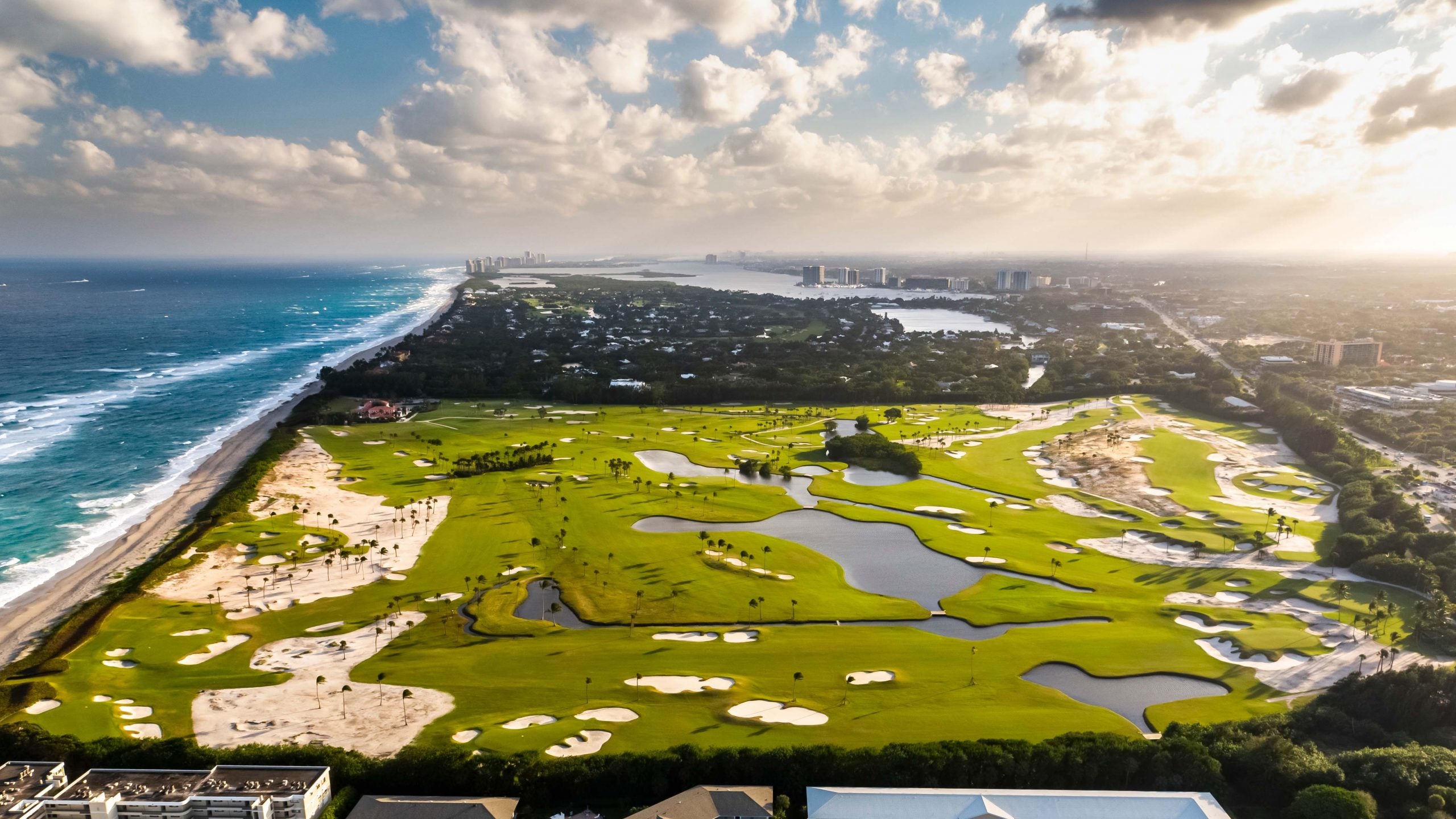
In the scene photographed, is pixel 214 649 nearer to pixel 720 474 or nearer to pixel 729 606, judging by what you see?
pixel 729 606

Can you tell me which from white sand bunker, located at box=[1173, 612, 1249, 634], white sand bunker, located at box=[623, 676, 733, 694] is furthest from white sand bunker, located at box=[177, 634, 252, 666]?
white sand bunker, located at box=[1173, 612, 1249, 634]

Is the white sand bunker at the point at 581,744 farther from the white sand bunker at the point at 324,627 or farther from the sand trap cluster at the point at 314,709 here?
the white sand bunker at the point at 324,627

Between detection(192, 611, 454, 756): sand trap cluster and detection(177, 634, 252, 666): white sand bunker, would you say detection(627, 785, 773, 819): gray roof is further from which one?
detection(177, 634, 252, 666): white sand bunker

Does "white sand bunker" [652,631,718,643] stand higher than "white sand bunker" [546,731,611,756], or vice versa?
"white sand bunker" [652,631,718,643]

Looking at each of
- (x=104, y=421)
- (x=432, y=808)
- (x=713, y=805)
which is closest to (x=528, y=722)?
(x=432, y=808)

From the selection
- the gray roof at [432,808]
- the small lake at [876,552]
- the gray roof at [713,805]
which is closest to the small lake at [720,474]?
the small lake at [876,552]

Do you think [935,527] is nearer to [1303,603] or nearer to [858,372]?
[1303,603]
